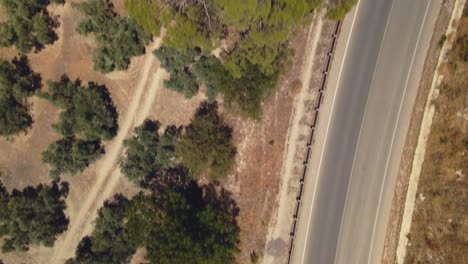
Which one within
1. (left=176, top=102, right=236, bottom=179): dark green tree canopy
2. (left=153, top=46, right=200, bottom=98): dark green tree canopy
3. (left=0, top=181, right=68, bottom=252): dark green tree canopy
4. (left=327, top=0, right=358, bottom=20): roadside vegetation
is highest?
(left=327, top=0, right=358, bottom=20): roadside vegetation

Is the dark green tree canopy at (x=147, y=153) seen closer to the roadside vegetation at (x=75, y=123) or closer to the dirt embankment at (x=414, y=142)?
the roadside vegetation at (x=75, y=123)

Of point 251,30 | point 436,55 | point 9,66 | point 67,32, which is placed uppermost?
point 436,55

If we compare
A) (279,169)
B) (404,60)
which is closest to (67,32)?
(279,169)

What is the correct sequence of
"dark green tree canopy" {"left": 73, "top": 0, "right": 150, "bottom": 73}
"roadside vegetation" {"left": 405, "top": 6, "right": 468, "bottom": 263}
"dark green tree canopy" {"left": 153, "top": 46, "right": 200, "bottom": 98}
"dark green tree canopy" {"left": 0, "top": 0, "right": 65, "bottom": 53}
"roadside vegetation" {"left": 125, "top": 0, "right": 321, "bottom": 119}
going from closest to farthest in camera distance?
"roadside vegetation" {"left": 125, "top": 0, "right": 321, "bottom": 119} → "dark green tree canopy" {"left": 0, "top": 0, "right": 65, "bottom": 53} → "roadside vegetation" {"left": 405, "top": 6, "right": 468, "bottom": 263} → "dark green tree canopy" {"left": 73, "top": 0, "right": 150, "bottom": 73} → "dark green tree canopy" {"left": 153, "top": 46, "right": 200, "bottom": 98}

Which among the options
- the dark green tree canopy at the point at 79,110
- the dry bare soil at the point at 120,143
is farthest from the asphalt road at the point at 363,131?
the dark green tree canopy at the point at 79,110

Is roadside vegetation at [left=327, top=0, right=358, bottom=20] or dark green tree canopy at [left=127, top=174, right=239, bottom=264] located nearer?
dark green tree canopy at [left=127, top=174, right=239, bottom=264]

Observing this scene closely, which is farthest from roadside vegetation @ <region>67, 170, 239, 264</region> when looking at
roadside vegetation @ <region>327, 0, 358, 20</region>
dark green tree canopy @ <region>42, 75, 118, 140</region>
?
roadside vegetation @ <region>327, 0, 358, 20</region>

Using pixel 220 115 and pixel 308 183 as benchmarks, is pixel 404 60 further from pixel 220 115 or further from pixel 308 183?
pixel 220 115

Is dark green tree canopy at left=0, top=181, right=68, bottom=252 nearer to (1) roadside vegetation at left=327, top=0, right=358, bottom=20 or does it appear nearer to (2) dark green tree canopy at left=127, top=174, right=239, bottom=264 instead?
(2) dark green tree canopy at left=127, top=174, right=239, bottom=264
